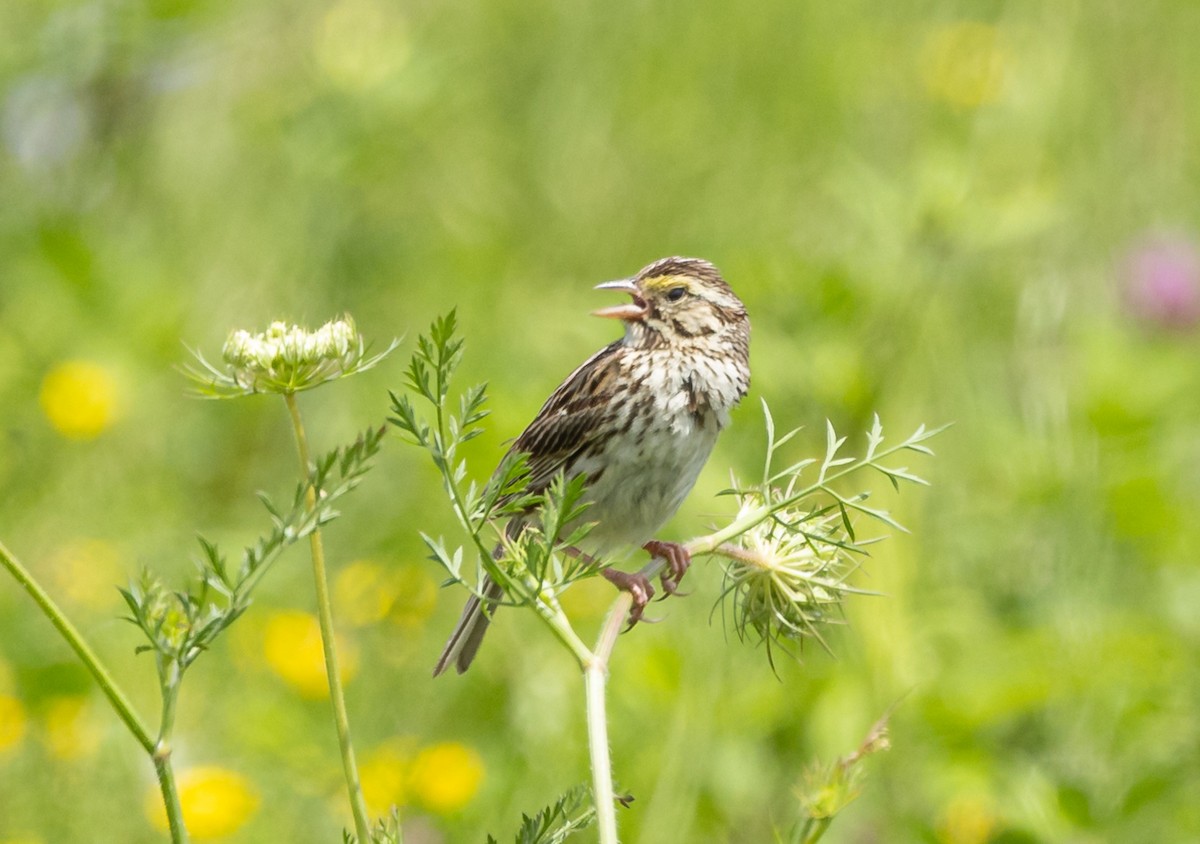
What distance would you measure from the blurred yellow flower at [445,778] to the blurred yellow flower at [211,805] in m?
0.40

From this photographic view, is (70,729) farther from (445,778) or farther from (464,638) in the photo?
(464,638)

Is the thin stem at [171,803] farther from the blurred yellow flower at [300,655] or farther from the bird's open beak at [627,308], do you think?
the blurred yellow flower at [300,655]

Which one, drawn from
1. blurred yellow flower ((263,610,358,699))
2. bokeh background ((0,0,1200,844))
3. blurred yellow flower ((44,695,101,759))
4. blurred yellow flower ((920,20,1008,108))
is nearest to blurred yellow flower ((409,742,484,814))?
bokeh background ((0,0,1200,844))

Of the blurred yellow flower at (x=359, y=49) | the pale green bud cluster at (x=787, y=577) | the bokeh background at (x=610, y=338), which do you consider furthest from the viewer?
the blurred yellow flower at (x=359, y=49)

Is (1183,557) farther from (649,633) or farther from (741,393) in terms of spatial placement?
(741,393)

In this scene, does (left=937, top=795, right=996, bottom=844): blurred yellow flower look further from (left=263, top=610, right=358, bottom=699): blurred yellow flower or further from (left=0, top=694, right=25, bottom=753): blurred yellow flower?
(left=0, top=694, right=25, bottom=753): blurred yellow flower

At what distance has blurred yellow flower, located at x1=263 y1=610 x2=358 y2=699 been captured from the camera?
448 centimetres

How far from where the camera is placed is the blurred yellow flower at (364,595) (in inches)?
181

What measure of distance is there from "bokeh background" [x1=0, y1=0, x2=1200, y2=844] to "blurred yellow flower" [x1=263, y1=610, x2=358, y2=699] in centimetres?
2

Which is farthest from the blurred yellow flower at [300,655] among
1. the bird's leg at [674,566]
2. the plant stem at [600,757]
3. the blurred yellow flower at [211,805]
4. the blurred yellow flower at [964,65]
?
the blurred yellow flower at [964,65]

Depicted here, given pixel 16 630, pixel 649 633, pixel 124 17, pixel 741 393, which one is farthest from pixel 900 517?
pixel 124 17

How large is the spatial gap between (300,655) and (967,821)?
179 cm

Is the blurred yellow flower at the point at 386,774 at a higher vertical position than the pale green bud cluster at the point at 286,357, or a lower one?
higher

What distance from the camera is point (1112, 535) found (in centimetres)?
479
